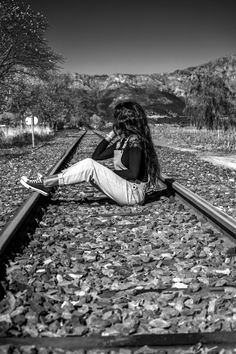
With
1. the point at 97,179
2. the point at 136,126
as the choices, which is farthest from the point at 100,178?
the point at 136,126

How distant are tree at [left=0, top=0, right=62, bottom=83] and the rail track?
1724 centimetres

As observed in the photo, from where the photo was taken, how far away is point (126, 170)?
5266 millimetres

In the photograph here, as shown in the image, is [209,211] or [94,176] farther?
[94,176]

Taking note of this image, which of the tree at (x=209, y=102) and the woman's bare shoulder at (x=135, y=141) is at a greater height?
the tree at (x=209, y=102)

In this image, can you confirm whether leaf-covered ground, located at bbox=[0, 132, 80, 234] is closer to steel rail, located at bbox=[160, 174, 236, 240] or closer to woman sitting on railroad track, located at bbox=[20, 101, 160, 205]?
woman sitting on railroad track, located at bbox=[20, 101, 160, 205]

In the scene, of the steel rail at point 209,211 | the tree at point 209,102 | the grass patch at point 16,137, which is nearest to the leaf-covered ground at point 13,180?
the steel rail at point 209,211

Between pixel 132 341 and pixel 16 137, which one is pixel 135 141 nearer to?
pixel 132 341

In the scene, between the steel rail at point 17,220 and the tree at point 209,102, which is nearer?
the steel rail at point 17,220

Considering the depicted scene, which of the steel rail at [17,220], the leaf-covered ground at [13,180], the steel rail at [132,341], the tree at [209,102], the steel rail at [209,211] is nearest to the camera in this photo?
the steel rail at [132,341]

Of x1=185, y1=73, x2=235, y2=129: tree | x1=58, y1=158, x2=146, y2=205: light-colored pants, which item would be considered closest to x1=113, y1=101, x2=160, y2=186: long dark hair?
x1=58, y1=158, x2=146, y2=205: light-colored pants

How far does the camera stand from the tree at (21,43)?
66.3 ft

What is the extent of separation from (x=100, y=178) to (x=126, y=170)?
34 centimetres

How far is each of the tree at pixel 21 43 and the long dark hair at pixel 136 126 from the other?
16.6m

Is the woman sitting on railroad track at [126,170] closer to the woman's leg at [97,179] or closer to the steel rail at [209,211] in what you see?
the woman's leg at [97,179]
